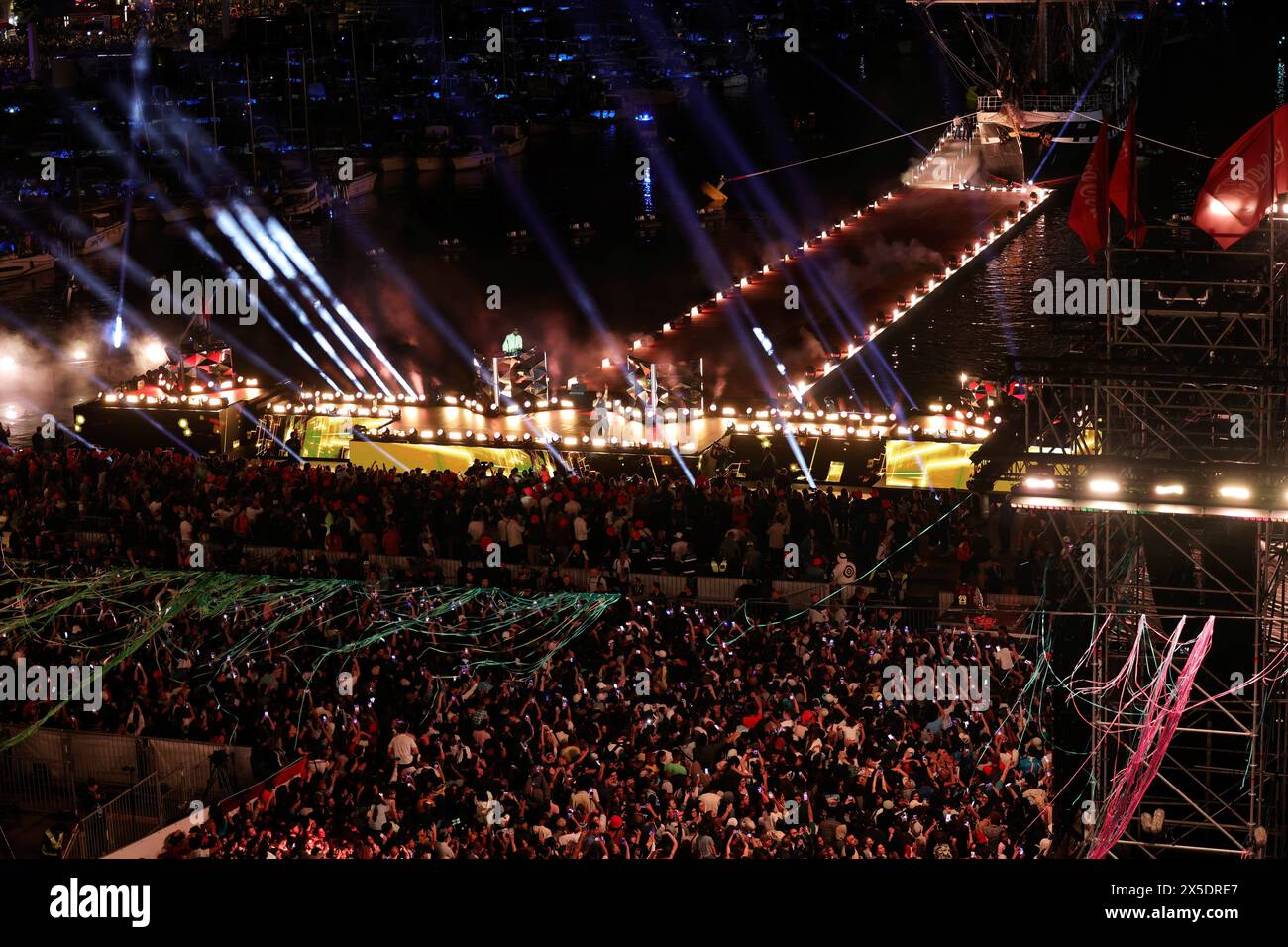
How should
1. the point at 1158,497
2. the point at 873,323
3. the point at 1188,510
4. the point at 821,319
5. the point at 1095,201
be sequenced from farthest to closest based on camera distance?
the point at 821,319, the point at 873,323, the point at 1095,201, the point at 1158,497, the point at 1188,510

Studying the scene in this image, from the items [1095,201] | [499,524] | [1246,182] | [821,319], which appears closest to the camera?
[1246,182]

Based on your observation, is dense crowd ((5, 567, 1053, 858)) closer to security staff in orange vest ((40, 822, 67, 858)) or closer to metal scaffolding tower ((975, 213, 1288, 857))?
metal scaffolding tower ((975, 213, 1288, 857))

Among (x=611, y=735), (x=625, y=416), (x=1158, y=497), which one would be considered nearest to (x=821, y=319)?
(x=625, y=416)

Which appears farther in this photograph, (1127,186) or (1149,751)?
(1127,186)

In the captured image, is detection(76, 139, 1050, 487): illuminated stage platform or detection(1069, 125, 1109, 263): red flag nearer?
detection(1069, 125, 1109, 263): red flag

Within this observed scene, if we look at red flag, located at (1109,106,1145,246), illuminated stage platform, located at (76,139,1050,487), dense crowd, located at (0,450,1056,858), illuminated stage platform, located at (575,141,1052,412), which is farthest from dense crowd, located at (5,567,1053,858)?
illuminated stage platform, located at (575,141,1052,412)

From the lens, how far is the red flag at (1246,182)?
1516 cm

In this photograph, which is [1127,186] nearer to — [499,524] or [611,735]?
[611,735]

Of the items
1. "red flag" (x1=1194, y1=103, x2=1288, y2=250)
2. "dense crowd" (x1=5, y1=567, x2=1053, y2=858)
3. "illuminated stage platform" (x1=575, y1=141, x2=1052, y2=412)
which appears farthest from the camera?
"illuminated stage platform" (x1=575, y1=141, x2=1052, y2=412)

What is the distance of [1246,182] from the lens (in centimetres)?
1548

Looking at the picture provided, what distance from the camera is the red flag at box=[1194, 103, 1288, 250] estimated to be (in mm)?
15164

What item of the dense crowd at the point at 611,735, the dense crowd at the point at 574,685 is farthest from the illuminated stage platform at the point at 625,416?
the dense crowd at the point at 611,735
